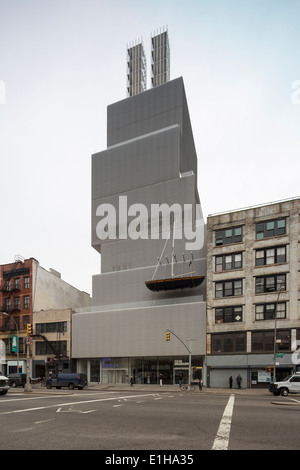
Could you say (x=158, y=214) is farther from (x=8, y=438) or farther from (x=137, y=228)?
(x=8, y=438)

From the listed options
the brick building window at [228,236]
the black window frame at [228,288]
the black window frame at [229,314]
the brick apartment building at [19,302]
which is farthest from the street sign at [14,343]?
the brick building window at [228,236]

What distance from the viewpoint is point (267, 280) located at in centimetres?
5197

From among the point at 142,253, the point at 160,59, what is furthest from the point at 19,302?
the point at 160,59

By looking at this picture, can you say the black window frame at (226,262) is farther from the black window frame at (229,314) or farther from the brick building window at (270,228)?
the black window frame at (229,314)

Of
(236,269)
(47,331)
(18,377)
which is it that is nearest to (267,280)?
(236,269)

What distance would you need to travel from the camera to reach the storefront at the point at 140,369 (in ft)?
186

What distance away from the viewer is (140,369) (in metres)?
60.9

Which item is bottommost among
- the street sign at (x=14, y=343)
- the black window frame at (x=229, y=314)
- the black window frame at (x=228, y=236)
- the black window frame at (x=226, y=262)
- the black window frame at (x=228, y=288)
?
the street sign at (x=14, y=343)

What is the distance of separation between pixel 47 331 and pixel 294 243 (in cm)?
4172

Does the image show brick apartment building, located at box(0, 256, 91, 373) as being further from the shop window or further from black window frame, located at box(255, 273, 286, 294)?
black window frame, located at box(255, 273, 286, 294)

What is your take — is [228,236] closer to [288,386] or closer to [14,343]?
[288,386]

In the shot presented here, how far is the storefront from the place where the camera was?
186 ft

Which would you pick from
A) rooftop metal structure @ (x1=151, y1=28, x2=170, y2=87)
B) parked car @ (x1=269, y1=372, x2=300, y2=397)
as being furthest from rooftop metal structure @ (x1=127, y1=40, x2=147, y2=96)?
parked car @ (x1=269, y1=372, x2=300, y2=397)

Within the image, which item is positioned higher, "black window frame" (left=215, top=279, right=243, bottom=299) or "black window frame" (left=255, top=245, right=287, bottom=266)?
"black window frame" (left=255, top=245, right=287, bottom=266)
